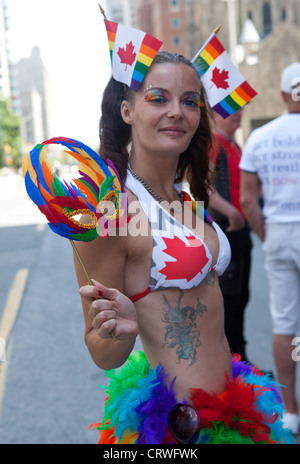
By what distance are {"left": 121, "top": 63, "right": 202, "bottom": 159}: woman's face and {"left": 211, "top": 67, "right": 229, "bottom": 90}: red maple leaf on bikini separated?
205 millimetres

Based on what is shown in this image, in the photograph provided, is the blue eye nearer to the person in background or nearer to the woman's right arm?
the woman's right arm

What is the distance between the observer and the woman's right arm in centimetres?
154

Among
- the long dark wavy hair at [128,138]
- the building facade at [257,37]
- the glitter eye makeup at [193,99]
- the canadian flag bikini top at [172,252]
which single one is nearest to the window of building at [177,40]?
the building facade at [257,37]

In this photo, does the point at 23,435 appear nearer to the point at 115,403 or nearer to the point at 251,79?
the point at 115,403

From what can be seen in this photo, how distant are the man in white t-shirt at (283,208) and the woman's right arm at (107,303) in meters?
2.18

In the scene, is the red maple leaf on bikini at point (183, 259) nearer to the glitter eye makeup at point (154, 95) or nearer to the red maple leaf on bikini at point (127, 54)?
the glitter eye makeup at point (154, 95)

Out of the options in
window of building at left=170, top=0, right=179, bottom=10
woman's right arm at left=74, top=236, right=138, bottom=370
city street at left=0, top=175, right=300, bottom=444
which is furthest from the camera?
window of building at left=170, top=0, right=179, bottom=10

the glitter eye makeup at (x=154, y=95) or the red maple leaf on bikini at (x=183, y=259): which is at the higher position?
the glitter eye makeup at (x=154, y=95)

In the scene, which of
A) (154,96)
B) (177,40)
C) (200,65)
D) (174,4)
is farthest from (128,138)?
(174,4)

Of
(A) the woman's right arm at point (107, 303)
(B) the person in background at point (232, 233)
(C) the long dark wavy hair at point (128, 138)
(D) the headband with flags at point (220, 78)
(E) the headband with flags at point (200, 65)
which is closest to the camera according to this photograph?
(A) the woman's right arm at point (107, 303)

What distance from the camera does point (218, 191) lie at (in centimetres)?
425

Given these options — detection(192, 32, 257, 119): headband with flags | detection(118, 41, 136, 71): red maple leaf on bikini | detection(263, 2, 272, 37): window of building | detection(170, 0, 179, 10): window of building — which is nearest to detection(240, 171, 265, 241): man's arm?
detection(192, 32, 257, 119): headband with flags

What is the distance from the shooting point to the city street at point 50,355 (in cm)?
395
